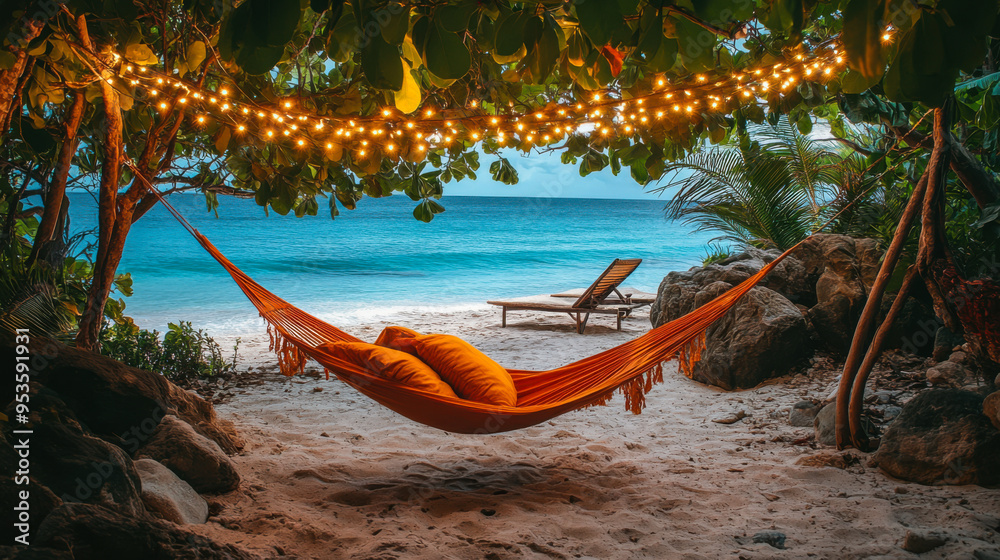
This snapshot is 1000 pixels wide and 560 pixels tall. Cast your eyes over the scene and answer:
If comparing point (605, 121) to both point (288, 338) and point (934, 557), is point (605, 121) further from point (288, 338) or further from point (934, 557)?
point (934, 557)

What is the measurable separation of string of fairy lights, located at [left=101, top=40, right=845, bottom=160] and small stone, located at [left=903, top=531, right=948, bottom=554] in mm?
1292

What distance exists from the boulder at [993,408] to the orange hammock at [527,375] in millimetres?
713

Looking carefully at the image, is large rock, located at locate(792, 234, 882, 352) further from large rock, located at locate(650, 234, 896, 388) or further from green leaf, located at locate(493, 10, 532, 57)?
green leaf, located at locate(493, 10, 532, 57)

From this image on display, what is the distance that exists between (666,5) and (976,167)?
1.86 metres

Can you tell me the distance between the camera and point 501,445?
2.24 metres

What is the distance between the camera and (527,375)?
2.03m

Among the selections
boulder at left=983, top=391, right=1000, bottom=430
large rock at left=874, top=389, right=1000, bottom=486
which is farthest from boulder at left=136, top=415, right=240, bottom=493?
boulder at left=983, top=391, right=1000, bottom=430


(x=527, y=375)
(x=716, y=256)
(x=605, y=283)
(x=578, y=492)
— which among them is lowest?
(x=578, y=492)

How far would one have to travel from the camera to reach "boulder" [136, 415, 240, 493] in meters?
1.61

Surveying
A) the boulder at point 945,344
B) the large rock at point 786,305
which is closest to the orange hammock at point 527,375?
the large rock at point 786,305

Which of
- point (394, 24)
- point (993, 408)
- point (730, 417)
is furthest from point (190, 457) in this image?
point (993, 408)

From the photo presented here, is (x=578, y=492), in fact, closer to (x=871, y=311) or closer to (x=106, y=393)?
(x=871, y=311)

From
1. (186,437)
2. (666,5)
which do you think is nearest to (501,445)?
(186,437)

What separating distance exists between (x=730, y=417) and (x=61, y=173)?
283cm
